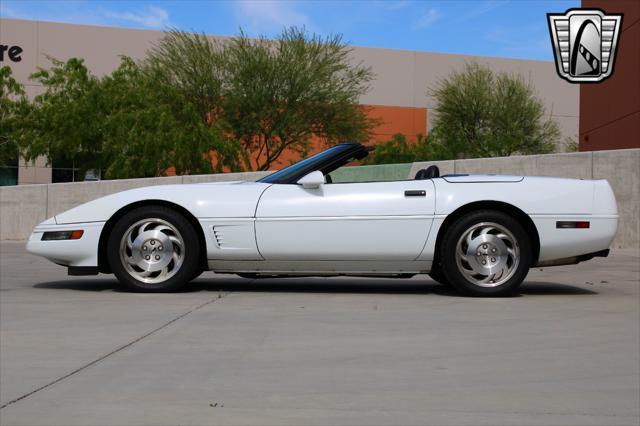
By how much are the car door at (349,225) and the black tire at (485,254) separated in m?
0.23

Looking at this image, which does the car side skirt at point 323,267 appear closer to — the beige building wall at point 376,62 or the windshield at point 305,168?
the windshield at point 305,168

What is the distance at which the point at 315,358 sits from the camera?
4059mm

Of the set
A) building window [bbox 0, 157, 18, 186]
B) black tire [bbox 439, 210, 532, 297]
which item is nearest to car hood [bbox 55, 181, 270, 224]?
black tire [bbox 439, 210, 532, 297]

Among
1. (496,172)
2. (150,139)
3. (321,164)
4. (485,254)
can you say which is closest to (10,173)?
(150,139)

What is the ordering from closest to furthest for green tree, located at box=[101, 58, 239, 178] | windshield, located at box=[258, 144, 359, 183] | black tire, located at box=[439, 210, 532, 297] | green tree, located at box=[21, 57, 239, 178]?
black tire, located at box=[439, 210, 532, 297] → windshield, located at box=[258, 144, 359, 183] → green tree, located at box=[101, 58, 239, 178] → green tree, located at box=[21, 57, 239, 178]

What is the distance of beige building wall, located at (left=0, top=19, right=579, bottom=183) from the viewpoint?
4672 cm

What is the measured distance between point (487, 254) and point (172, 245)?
94.9 inches

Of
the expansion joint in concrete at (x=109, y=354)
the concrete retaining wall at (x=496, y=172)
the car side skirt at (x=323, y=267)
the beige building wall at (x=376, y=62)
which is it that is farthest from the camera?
the beige building wall at (x=376, y=62)

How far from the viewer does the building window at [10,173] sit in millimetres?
45969

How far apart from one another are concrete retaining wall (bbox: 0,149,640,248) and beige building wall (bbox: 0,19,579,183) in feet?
92.6

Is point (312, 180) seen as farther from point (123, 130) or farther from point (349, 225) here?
point (123, 130)

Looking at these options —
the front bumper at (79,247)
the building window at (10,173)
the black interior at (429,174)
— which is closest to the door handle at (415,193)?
the black interior at (429,174)

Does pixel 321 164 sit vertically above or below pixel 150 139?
below

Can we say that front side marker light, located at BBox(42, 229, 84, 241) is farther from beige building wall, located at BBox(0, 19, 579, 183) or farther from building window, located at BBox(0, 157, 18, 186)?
building window, located at BBox(0, 157, 18, 186)
